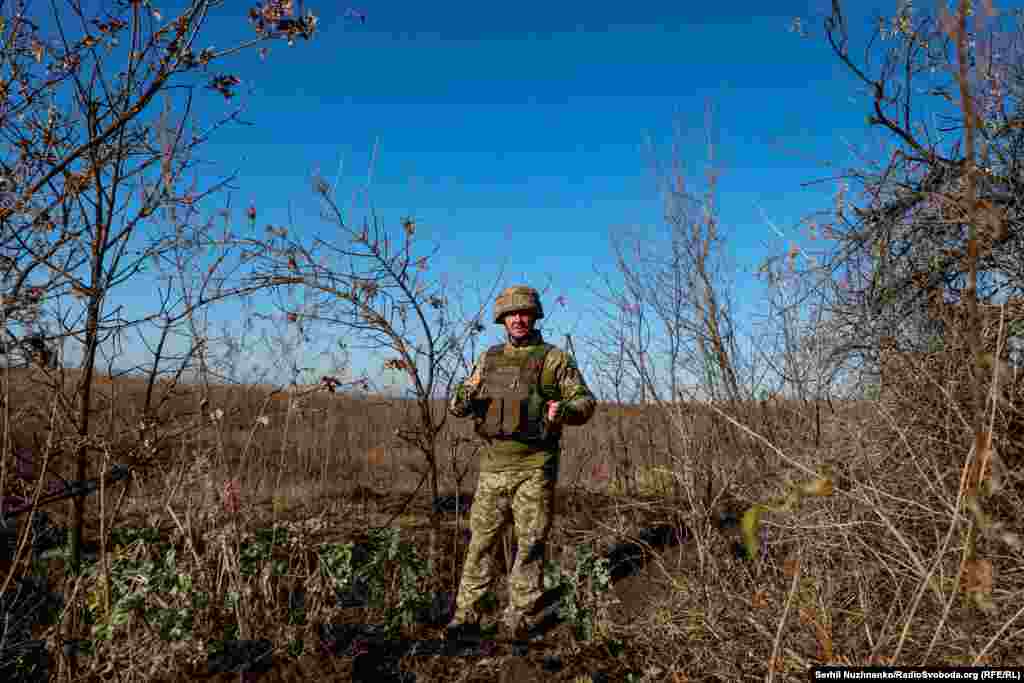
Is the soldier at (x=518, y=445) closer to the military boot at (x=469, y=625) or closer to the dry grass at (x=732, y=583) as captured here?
the military boot at (x=469, y=625)

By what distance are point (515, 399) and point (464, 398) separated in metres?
0.33

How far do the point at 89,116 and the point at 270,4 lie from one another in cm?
84

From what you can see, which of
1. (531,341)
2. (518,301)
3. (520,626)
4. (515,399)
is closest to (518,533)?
(520,626)

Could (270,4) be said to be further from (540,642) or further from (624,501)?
(624,501)

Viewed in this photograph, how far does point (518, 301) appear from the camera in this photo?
3775 mm

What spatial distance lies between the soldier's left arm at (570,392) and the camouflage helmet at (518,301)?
0.31 meters

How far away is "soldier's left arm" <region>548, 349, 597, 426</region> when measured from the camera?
3.55 meters

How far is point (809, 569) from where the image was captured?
286 centimetres

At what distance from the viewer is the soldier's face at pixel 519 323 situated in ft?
12.6

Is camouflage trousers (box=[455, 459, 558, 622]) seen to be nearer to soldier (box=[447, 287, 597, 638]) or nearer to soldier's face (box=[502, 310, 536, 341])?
soldier (box=[447, 287, 597, 638])

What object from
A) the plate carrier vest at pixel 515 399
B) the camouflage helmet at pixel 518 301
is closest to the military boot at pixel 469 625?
the plate carrier vest at pixel 515 399

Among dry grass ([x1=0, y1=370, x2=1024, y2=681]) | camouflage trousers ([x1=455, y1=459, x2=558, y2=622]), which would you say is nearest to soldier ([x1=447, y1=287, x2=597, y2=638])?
camouflage trousers ([x1=455, y1=459, x2=558, y2=622])

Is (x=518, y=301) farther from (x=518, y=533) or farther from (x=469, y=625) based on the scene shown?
(x=469, y=625)

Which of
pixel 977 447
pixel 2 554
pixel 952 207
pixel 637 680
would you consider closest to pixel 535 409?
pixel 637 680
